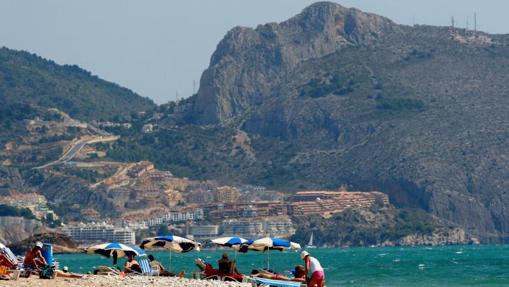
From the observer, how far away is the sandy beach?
57688 millimetres

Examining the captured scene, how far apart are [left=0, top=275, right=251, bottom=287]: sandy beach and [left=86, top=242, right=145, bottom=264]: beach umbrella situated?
121 inches

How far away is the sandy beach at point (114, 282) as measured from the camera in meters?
57.7

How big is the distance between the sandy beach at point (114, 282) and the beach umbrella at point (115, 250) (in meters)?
3.06

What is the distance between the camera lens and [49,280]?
59.4 metres

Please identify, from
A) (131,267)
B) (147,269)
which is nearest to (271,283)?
(147,269)

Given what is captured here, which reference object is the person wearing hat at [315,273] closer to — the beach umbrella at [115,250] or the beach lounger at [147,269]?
the beach lounger at [147,269]

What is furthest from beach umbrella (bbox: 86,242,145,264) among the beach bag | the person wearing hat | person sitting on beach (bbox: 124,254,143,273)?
the person wearing hat

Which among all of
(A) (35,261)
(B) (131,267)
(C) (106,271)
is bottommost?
(C) (106,271)

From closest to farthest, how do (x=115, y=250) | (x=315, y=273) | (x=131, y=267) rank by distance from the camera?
(x=315, y=273) → (x=131, y=267) → (x=115, y=250)

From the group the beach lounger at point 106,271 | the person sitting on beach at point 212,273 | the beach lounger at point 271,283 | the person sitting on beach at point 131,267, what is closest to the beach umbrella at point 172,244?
the person sitting on beach at point 212,273

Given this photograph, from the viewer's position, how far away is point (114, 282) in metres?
60.9

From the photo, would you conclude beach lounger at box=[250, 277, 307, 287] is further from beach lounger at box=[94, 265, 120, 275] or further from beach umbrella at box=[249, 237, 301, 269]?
beach umbrella at box=[249, 237, 301, 269]

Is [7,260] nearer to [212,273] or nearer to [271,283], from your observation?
[271,283]

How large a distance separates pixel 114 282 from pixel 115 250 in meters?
8.67
